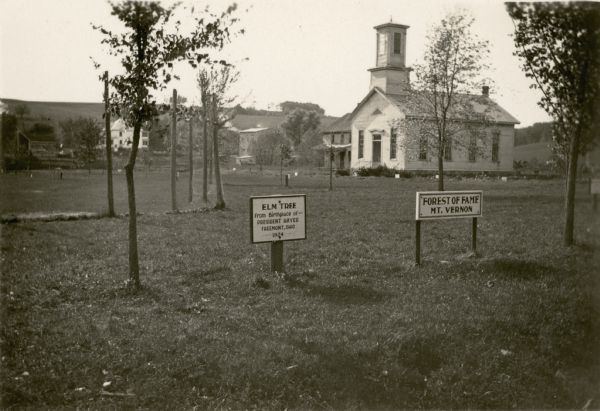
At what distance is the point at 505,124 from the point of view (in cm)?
5344

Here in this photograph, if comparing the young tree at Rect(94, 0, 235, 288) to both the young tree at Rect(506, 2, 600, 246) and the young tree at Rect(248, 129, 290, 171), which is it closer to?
the young tree at Rect(506, 2, 600, 246)

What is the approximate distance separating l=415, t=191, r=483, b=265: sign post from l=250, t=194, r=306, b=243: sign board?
7.09 ft

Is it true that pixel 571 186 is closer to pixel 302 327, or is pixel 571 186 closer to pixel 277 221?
pixel 277 221

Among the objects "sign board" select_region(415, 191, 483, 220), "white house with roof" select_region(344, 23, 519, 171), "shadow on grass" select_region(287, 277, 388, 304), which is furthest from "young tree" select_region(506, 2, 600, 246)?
"white house with roof" select_region(344, 23, 519, 171)

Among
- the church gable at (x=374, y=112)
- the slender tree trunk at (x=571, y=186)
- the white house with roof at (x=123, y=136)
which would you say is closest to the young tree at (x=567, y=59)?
the slender tree trunk at (x=571, y=186)

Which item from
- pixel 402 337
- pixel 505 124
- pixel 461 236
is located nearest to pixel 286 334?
pixel 402 337

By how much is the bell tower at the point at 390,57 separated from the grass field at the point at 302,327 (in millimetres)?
38792

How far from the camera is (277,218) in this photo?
10141 millimetres

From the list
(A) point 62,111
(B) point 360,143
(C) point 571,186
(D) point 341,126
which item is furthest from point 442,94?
(A) point 62,111

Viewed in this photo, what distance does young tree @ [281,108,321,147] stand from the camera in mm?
89444

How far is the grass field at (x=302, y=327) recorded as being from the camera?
20.4 ft

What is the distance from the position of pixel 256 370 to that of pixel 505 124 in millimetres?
51772

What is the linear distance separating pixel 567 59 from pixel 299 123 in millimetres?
79402

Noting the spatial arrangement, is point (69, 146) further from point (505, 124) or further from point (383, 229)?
point (383, 229)
